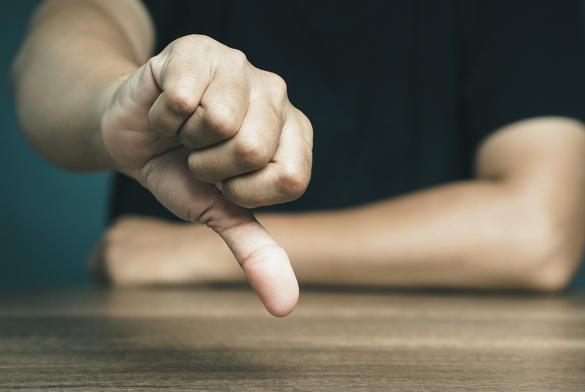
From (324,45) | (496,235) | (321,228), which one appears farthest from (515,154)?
(324,45)

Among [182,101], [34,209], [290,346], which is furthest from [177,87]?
[34,209]

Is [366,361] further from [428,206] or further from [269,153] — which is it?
[428,206]

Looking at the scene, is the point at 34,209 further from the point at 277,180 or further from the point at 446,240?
the point at 277,180

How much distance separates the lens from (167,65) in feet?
0.99

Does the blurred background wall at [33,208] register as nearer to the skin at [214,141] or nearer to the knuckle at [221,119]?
the skin at [214,141]

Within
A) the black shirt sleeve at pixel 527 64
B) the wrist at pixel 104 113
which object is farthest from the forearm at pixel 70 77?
the black shirt sleeve at pixel 527 64

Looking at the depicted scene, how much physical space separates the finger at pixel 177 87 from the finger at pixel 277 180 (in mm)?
35

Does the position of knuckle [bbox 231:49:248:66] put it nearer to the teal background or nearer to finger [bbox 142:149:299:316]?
finger [bbox 142:149:299:316]

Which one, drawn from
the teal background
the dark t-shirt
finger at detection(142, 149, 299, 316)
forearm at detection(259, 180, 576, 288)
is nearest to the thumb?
→ finger at detection(142, 149, 299, 316)

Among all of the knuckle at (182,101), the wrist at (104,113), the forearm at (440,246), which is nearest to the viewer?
the knuckle at (182,101)

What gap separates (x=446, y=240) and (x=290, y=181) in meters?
0.65

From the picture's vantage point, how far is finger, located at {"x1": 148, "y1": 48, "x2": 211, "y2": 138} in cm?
29

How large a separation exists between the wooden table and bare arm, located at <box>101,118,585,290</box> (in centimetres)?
23

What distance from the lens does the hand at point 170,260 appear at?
3.14ft
